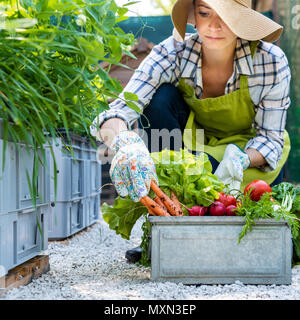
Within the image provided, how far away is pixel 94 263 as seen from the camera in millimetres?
2062

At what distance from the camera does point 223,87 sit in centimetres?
236

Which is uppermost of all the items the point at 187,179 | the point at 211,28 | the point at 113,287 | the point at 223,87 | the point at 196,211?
the point at 211,28

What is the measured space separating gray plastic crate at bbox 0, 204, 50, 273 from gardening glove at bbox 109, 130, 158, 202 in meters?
0.31

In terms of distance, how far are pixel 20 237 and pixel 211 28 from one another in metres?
1.21

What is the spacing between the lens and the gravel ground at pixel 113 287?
1.41m

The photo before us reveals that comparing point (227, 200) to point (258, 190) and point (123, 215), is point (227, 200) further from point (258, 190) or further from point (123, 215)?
point (123, 215)

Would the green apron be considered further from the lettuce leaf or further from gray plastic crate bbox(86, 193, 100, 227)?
gray plastic crate bbox(86, 193, 100, 227)

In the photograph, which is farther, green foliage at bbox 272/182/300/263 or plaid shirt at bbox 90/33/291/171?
plaid shirt at bbox 90/33/291/171

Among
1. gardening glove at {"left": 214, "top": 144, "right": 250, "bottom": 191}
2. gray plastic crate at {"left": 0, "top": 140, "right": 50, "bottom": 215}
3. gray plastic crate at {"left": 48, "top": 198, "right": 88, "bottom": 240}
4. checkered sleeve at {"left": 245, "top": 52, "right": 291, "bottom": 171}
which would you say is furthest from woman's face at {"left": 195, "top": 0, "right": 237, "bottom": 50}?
gray plastic crate at {"left": 48, "top": 198, "right": 88, "bottom": 240}

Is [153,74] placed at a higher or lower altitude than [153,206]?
higher

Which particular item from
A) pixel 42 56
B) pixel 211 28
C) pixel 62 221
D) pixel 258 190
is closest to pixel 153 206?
pixel 258 190

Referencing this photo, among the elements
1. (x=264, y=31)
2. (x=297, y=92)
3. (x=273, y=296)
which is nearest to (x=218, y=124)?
(x=264, y=31)

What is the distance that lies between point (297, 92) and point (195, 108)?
7.89ft

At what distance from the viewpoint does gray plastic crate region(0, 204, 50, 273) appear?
4.60 feet
